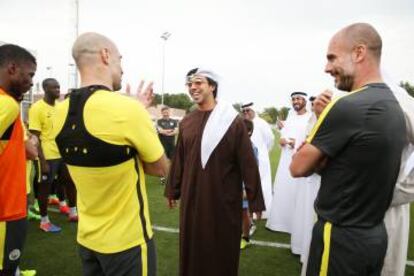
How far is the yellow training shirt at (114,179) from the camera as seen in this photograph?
185 centimetres

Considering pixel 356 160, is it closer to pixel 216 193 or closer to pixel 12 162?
pixel 216 193

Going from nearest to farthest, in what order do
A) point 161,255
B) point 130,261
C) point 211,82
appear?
1. point 130,261
2. point 211,82
3. point 161,255

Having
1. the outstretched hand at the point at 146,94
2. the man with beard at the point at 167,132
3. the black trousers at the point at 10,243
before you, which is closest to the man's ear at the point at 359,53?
the outstretched hand at the point at 146,94

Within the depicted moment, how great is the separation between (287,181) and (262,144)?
1167mm

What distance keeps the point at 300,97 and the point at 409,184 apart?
13.4 feet

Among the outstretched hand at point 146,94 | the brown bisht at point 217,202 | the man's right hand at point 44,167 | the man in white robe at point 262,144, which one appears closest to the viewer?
the outstretched hand at point 146,94

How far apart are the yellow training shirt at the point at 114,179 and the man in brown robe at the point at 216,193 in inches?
58.2

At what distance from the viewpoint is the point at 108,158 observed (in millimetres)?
1872

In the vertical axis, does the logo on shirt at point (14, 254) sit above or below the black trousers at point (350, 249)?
below

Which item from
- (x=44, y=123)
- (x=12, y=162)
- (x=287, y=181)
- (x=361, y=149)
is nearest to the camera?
(x=361, y=149)

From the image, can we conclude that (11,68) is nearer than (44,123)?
Yes

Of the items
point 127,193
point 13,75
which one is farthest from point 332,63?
point 13,75

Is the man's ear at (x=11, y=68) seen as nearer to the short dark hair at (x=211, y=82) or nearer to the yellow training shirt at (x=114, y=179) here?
the yellow training shirt at (x=114, y=179)

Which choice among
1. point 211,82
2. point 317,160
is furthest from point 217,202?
point 317,160
